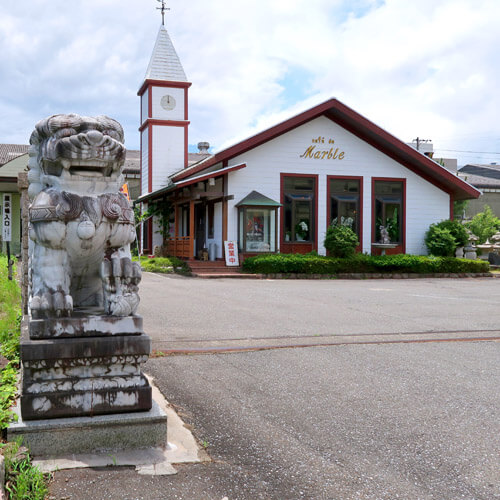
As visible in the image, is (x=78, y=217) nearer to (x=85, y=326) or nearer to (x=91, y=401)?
(x=85, y=326)

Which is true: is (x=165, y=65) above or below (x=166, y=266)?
above

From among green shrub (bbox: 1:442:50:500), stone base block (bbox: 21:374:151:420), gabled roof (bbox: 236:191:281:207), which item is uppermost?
gabled roof (bbox: 236:191:281:207)

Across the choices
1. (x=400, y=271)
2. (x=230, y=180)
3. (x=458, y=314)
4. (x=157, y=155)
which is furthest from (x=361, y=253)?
(x=458, y=314)

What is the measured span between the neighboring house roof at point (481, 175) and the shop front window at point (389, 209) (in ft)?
69.0

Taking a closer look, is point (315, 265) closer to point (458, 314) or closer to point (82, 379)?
point (458, 314)

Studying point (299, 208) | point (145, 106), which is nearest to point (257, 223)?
point (299, 208)

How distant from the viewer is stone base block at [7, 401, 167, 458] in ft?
10.3

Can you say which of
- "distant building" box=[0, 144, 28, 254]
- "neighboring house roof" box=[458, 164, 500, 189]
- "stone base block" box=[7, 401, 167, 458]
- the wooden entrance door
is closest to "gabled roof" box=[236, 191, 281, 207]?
the wooden entrance door

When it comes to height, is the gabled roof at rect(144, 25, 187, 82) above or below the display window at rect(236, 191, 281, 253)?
above

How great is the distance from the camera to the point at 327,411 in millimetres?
4199

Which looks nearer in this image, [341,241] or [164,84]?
[341,241]

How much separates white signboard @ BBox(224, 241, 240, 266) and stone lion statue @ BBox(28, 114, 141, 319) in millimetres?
16850

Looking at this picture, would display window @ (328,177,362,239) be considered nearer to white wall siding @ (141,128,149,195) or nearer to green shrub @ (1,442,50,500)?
white wall siding @ (141,128,149,195)

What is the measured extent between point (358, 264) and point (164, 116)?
479 inches
